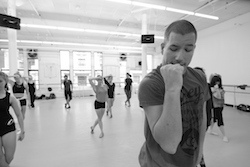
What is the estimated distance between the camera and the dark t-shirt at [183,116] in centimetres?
64

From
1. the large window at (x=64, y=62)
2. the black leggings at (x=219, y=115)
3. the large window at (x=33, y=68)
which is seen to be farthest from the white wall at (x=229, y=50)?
the large window at (x=33, y=68)

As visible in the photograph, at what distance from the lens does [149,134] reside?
74 centimetres

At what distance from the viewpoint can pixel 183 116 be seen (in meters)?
0.69

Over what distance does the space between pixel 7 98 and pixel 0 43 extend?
13.3 meters

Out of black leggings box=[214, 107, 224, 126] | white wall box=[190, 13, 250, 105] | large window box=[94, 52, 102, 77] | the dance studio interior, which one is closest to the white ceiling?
the dance studio interior

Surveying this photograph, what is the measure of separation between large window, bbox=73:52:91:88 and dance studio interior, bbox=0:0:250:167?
93 millimetres

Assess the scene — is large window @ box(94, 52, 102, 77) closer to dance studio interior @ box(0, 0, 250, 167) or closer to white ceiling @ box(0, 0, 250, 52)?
dance studio interior @ box(0, 0, 250, 167)

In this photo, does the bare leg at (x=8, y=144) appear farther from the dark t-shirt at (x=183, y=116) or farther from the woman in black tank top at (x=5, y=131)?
the dark t-shirt at (x=183, y=116)

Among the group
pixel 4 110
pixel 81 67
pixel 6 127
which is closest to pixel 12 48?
pixel 4 110

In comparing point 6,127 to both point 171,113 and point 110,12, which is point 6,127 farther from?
point 110,12

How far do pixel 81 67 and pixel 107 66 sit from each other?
2.53m

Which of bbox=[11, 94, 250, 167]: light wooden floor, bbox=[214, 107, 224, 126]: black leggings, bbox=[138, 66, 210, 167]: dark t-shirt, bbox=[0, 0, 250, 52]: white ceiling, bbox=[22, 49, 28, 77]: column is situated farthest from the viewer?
bbox=[22, 49, 28, 77]: column

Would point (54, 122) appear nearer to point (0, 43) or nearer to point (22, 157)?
point (22, 157)

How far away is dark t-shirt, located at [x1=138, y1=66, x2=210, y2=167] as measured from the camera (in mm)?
641
